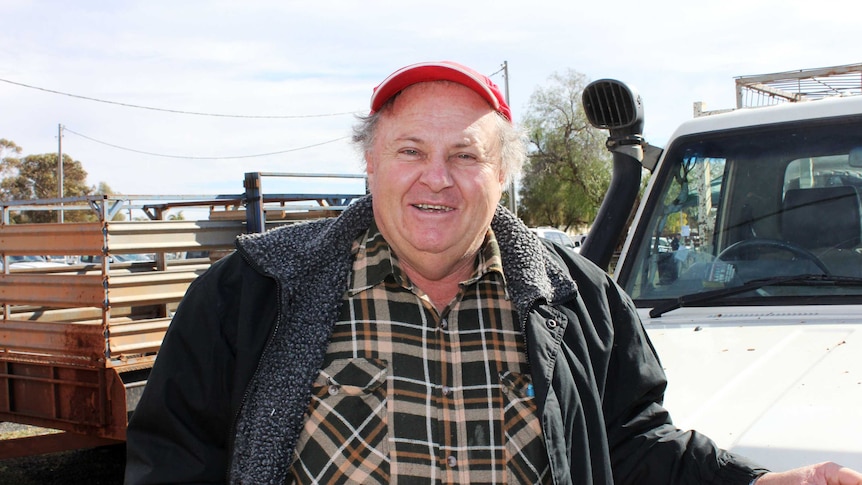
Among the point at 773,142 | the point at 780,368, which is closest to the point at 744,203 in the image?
the point at 773,142

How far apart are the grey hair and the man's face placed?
0.14 feet

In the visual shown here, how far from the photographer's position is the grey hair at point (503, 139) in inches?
81.9

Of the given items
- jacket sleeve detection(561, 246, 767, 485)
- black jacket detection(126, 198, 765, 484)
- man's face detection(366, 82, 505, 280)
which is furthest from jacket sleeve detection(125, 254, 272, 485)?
jacket sleeve detection(561, 246, 767, 485)

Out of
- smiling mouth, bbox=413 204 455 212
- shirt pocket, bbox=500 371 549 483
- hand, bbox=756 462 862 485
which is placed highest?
smiling mouth, bbox=413 204 455 212

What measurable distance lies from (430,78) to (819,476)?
1269 millimetres

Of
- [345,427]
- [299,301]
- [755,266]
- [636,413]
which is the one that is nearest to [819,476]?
[636,413]

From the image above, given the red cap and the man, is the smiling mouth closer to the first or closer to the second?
the man

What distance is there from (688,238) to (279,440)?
215 centimetres

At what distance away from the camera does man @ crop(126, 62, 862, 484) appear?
178 cm

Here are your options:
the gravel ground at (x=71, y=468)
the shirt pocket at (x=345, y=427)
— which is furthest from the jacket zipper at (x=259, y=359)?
the gravel ground at (x=71, y=468)

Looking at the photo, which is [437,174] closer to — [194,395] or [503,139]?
[503,139]

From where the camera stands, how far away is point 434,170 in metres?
1.97

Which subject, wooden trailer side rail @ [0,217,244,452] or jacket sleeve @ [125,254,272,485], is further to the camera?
wooden trailer side rail @ [0,217,244,452]

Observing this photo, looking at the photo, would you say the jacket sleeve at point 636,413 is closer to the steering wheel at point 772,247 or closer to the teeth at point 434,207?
the teeth at point 434,207
